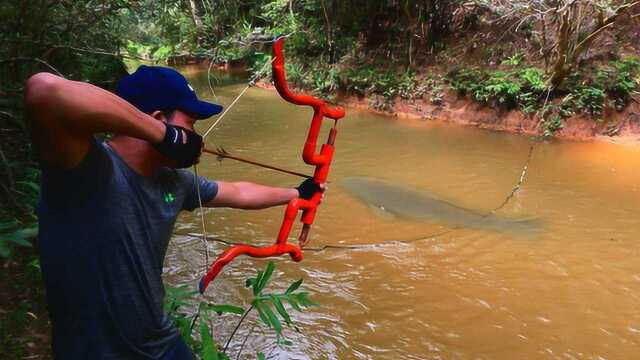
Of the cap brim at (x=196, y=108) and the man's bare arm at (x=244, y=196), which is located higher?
the cap brim at (x=196, y=108)

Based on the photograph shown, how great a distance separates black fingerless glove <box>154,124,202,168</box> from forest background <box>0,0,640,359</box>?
650mm

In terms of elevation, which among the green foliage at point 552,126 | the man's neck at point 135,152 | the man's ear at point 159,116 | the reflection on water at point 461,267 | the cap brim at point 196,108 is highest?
the green foliage at point 552,126

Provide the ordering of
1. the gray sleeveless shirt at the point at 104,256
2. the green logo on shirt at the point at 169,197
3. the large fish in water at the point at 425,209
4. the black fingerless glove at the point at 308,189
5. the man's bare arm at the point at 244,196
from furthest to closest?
the large fish in water at the point at 425,209, the black fingerless glove at the point at 308,189, the man's bare arm at the point at 244,196, the green logo on shirt at the point at 169,197, the gray sleeveless shirt at the point at 104,256

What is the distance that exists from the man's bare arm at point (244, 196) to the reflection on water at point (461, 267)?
172 centimetres

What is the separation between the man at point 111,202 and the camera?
1212mm

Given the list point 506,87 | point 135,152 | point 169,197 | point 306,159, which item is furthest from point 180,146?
point 506,87

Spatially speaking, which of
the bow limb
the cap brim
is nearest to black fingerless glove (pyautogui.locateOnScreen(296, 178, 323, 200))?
the bow limb

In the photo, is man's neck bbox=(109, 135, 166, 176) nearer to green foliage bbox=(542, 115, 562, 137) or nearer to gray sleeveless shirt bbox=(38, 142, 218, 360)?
gray sleeveless shirt bbox=(38, 142, 218, 360)

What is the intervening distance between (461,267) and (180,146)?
155 inches

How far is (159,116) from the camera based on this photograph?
60.7 inches

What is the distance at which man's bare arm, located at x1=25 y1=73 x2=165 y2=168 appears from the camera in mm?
1166

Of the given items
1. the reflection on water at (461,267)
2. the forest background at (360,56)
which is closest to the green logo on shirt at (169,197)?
the forest background at (360,56)

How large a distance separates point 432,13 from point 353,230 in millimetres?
9514

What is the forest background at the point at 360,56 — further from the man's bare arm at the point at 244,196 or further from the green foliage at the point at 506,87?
the man's bare arm at the point at 244,196
